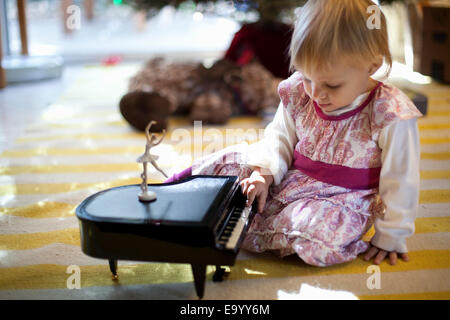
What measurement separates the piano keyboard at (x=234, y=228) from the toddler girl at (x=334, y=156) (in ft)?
0.17

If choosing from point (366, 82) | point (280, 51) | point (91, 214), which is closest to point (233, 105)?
point (280, 51)

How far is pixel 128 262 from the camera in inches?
39.4

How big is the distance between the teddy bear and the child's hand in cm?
104

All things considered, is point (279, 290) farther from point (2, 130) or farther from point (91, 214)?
point (2, 130)

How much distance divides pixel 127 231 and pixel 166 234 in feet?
0.20

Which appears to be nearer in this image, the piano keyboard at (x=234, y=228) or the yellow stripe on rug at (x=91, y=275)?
the piano keyboard at (x=234, y=228)

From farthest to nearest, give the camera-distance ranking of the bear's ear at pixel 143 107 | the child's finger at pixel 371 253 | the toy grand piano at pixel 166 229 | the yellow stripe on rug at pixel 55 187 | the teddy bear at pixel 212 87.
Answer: the teddy bear at pixel 212 87
the bear's ear at pixel 143 107
the yellow stripe on rug at pixel 55 187
the child's finger at pixel 371 253
the toy grand piano at pixel 166 229

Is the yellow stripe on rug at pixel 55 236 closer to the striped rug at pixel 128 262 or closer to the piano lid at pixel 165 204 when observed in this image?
the striped rug at pixel 128 262

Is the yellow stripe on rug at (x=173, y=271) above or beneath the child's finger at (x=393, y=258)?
beneath

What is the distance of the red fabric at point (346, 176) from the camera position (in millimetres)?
988

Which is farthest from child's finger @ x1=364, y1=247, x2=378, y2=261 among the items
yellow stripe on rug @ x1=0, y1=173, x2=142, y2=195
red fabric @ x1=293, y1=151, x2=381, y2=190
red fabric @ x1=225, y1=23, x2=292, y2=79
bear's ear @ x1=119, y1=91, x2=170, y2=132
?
red fabric @ x1=225, y1=23, x2=292, y2=79

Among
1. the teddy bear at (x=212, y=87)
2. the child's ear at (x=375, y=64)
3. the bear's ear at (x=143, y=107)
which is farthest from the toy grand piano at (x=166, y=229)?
the teddy bear at (x=212, y=87)

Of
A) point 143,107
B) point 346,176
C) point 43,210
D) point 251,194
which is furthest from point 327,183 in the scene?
point 143,107

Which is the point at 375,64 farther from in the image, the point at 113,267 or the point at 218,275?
the point at 113,267
